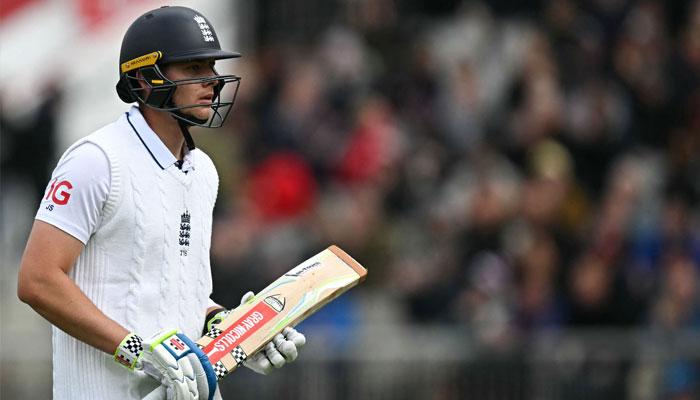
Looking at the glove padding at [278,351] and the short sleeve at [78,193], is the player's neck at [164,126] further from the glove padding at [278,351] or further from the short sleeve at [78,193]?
the glove padding at [278,351]

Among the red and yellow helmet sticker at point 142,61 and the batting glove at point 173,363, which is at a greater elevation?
the red and yellow helmet sticker at point 142,61

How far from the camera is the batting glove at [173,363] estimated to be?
4355mm

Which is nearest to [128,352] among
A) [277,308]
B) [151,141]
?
[277,308]

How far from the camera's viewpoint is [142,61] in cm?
475

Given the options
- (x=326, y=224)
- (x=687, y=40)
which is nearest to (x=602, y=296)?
(x=326, y=224)

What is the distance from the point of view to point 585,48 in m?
12.1

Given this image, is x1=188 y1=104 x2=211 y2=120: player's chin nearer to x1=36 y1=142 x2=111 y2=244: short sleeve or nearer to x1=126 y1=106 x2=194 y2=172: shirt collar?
x1=126 y1=106 x2=194 y2=172: shirt collar

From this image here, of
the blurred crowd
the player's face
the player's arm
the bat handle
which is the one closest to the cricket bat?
the bat handle

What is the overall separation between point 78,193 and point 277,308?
3.06ft

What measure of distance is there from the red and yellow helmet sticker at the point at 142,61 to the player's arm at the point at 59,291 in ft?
2.39

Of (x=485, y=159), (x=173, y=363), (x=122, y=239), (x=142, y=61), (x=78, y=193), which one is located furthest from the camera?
(x=485, y=159)

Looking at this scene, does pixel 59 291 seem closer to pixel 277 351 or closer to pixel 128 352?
pixel 128 352

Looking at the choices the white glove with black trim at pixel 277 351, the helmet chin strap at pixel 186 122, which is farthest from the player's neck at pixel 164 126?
the white glove with black trim at pixel 277 351

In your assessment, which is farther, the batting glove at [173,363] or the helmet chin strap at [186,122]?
the helmet chin strap at [186,122]
